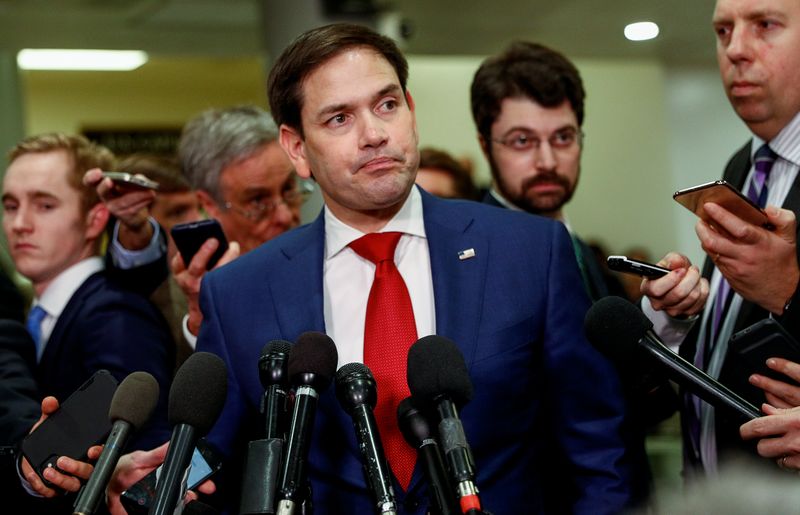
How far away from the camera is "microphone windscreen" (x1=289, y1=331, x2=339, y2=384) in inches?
60.2

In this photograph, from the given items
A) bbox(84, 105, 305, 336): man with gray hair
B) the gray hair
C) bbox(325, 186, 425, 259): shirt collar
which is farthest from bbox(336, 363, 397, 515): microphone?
the gray hair

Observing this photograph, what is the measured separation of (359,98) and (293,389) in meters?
0.82

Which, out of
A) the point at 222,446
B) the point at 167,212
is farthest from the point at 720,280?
the point at 167,212

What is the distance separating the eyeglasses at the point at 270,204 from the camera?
130 inches

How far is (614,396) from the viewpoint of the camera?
2121 mm

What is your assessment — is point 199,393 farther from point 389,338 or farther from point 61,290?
point 61,290

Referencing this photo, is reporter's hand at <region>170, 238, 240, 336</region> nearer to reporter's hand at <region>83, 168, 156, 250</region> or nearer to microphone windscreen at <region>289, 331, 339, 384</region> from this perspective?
reporter's hand at <region>83, 168, 156, 250</region>

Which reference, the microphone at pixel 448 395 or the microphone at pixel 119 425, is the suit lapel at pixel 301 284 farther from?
the microphone at pixel 448 395

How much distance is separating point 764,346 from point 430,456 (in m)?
0.87

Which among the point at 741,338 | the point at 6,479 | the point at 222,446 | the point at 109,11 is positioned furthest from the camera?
the point at 109,11

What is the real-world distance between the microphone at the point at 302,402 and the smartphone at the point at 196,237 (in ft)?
3.80

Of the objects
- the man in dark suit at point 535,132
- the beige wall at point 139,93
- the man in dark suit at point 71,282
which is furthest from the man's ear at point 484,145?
the beige wall at point 139,93

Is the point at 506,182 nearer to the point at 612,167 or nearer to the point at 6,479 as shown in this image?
the point at 612,167

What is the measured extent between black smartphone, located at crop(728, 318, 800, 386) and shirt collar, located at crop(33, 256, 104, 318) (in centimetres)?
182
